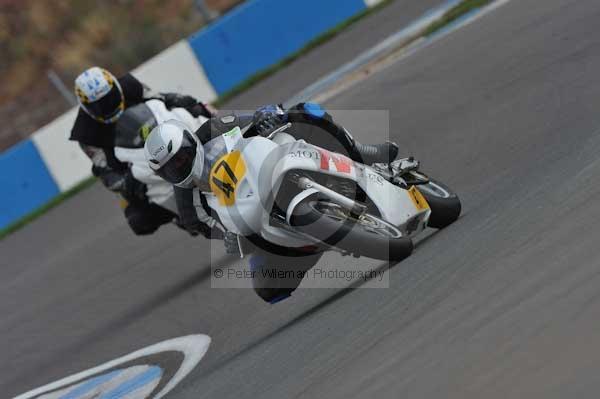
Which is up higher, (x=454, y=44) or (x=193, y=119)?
(x=193, y=119)

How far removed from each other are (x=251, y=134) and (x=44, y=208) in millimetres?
9149

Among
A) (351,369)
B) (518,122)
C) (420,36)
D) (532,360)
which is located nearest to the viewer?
(532,360)

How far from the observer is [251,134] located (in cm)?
675

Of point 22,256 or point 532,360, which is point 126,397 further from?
point 22,256

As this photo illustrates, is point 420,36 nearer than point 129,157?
No

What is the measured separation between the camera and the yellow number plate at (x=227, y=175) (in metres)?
6.23

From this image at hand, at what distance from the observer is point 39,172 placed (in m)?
15.5

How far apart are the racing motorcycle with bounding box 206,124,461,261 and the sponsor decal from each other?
1148 mm

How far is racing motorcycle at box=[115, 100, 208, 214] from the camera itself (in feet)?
29.2

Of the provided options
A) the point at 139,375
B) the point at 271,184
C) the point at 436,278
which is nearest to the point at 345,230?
the point at 271,184

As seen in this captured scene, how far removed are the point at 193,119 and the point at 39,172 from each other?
23.2 ft

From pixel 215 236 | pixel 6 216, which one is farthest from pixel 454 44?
pixel 6 216

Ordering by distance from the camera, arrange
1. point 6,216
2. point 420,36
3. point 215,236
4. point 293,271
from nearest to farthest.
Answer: point 293,271 → point 215,236 → point 420,36 → point 6,216

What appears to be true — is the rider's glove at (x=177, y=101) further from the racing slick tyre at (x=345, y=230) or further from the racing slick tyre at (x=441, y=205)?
the racing slick tyre at (x=345, y=230)
